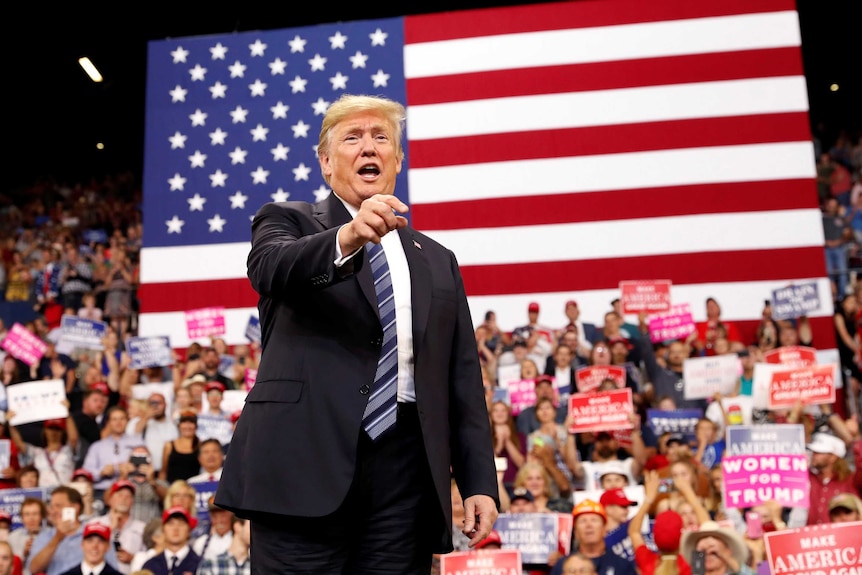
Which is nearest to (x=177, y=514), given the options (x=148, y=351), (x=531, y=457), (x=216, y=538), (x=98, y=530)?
(x=216, y=538)

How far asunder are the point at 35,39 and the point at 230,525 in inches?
368

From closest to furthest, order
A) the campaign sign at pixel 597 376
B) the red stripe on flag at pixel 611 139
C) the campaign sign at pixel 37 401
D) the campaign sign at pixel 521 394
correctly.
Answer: the campaign sign at pixel 597 376, the campaign sign at pixel 37 401, the campaign sign at pixel 521 394, the red stripe on flag at pixel 611 139

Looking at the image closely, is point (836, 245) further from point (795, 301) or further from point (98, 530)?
point (98, 530)

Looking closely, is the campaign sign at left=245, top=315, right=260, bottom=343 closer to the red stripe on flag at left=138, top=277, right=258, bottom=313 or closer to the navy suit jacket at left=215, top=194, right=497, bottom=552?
the red stripe on flag at left=138, top=277, right=258, bottom=313

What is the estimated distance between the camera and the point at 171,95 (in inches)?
→ 386

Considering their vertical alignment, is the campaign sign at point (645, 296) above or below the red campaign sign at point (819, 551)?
above

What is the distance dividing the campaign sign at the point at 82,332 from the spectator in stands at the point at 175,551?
2870mm

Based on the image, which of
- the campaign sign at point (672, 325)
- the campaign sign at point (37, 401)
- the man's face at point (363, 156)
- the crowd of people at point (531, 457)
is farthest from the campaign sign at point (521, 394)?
the man's face at point (363, 156)

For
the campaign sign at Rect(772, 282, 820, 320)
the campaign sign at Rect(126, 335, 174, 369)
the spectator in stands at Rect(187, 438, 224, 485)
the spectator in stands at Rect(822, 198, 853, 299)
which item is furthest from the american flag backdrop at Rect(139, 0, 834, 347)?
the spectator in stands at Rect(187, 438, 224, 485)

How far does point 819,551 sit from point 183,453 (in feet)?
12.4

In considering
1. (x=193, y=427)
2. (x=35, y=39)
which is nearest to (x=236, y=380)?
(x=193, y=427)

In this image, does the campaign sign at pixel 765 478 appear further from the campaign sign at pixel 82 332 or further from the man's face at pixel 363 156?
the campaign sign at pixel 82 332

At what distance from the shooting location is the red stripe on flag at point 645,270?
848 centimetres

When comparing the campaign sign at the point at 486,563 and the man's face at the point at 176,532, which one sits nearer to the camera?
the campaign sign at the point at 486,563
